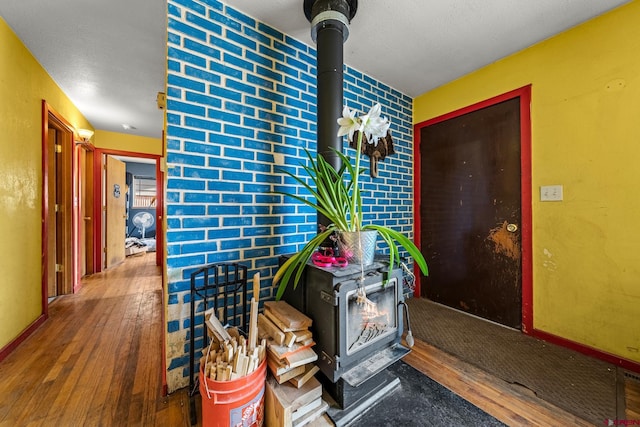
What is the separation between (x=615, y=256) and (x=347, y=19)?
7.50ft

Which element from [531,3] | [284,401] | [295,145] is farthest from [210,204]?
[531,3]

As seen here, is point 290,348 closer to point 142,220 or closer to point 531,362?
point 531,362

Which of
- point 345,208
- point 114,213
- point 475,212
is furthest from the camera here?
point 114,213

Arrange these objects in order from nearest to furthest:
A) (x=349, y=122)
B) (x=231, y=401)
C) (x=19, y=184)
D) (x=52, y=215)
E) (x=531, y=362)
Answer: (x=231, y=401)
(x=349, y=122)
(x=531, y=362)
(x=19, y=184)
(x=52, y=215)

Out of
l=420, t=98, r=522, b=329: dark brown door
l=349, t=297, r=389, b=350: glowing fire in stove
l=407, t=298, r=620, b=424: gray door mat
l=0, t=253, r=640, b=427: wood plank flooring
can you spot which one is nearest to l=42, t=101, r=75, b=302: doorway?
l=0, t=253, r=640, b=427: wood plank flooring

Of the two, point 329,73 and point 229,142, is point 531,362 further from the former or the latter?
point 229,142

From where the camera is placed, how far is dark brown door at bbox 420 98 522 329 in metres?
2.03

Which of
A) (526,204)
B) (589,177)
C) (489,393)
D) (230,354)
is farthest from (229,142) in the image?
(589,177)

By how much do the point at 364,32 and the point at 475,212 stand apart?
178cm

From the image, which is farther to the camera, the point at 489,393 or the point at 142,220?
the point at 142,220

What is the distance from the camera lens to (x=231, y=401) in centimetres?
95

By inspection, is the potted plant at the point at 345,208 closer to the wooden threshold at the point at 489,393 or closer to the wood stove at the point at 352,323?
the wood stove at the point at 352,323

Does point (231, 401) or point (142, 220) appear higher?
point (142, 220)

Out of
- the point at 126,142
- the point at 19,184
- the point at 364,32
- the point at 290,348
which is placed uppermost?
the point at 364,32
